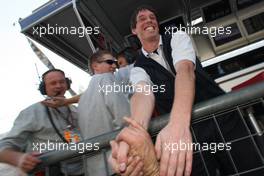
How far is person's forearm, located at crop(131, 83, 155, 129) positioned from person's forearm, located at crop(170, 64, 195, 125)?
19 centimetres

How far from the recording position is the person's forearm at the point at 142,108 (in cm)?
118

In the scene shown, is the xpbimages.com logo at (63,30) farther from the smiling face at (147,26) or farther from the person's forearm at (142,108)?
the person's forearm at (142,108)

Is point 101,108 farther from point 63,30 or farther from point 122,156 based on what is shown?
point 63,30

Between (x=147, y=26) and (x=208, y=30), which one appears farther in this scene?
(x=208, y=30)

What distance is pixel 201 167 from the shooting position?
55.6 inches

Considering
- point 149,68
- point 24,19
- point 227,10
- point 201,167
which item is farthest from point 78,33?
point 201,167

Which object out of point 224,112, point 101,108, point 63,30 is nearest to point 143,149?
point 224,112

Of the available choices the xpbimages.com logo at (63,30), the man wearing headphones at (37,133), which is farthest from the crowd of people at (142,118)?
the xpbimages.com logo at (63,30)

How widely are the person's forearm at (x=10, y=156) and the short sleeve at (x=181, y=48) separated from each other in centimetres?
107

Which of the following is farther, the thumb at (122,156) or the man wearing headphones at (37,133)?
the man wearing headphones at (37,133)

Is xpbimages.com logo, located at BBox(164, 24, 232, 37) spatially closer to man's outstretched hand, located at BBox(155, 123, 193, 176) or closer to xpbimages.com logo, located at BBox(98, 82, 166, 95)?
xpbimages.com logo, located at BBox(98, 82, 166, 95)

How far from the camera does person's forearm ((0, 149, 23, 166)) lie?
164 centimetres

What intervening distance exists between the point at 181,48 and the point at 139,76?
31 centimetres

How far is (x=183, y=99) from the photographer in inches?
40.6
